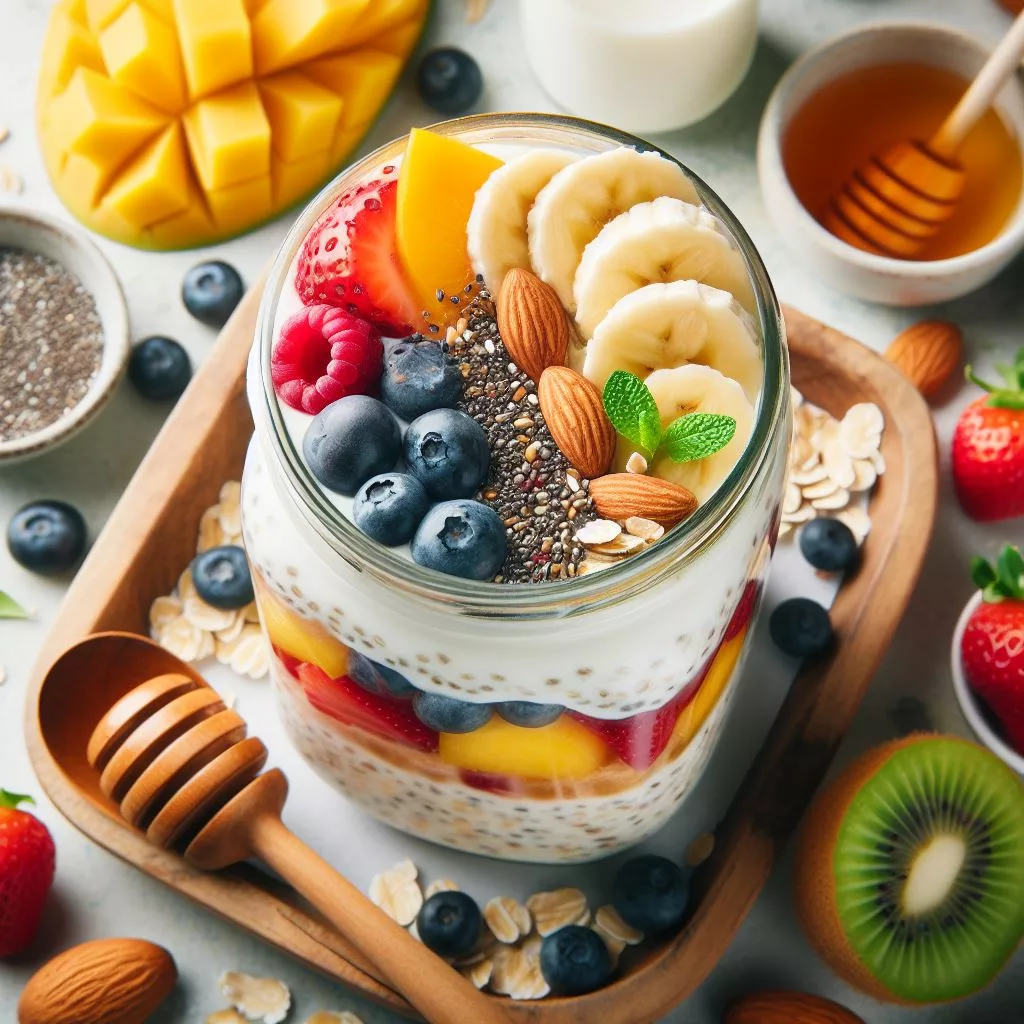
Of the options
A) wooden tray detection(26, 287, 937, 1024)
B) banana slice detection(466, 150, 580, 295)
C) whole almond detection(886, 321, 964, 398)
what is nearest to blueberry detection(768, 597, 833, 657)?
wooden tray detection(26, 287, 937, 1024)

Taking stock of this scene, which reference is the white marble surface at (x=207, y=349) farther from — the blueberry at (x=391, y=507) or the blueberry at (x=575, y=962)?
the blueberry at (x=391, y=507)

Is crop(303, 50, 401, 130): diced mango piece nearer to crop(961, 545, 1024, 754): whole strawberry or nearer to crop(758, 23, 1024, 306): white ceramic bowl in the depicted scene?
crop(758, 23, 1024, 306): white ceramic bowl

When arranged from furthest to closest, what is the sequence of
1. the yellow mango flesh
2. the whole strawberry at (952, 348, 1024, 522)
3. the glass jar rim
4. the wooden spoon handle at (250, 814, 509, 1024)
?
the yellow mango flesh
the whole strawberry at (952, 348, 1024, 522)
the wooden spoon handle at (250, 814, 509, 1024)
the glass jar rim

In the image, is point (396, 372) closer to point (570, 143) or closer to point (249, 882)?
point (570, 143)

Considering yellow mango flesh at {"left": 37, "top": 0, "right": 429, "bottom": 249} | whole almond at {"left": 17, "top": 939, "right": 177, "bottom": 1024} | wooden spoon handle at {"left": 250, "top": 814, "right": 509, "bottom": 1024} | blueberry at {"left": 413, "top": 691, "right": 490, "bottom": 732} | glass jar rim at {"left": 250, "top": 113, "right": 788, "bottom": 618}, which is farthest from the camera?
yellow mango flesh at {"left": 37, "top": 0, "right": 429, "bottom": 249}

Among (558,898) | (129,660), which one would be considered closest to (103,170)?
(129,660)
